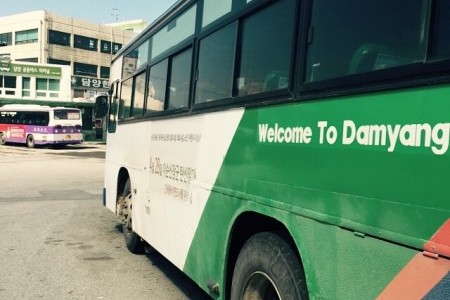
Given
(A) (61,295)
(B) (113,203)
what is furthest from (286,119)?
(B) (113,203)

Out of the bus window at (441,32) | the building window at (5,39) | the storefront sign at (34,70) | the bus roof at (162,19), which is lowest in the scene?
the bus window at (441,32)

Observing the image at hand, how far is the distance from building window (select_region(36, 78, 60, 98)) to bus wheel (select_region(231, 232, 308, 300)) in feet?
191

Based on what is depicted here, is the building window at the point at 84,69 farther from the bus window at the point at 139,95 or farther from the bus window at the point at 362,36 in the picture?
the bus window at the point at 362,36

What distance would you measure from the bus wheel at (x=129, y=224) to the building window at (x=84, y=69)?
6771 cm

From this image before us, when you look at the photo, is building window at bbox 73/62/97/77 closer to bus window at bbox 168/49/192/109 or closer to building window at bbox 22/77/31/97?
building window at bbox 22/77/31/97

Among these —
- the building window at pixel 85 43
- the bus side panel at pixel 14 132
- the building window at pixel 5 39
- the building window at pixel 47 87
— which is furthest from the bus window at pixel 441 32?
the building window at pixel 5 39

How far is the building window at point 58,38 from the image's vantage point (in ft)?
222

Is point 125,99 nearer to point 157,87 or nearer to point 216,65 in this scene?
point 157,87

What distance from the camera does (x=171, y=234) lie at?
4871mm

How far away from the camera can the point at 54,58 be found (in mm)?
68125

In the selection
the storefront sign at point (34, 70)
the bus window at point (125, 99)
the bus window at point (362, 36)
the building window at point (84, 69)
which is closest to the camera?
the bus window at point (362, 36)

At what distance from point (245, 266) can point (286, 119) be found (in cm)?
104

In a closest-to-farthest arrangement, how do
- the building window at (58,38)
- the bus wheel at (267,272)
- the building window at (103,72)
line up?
the bus wheel at (267,272) < the building window at (58,38) < the building window at (103,72)

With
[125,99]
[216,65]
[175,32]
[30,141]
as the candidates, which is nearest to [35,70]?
[30,141]
